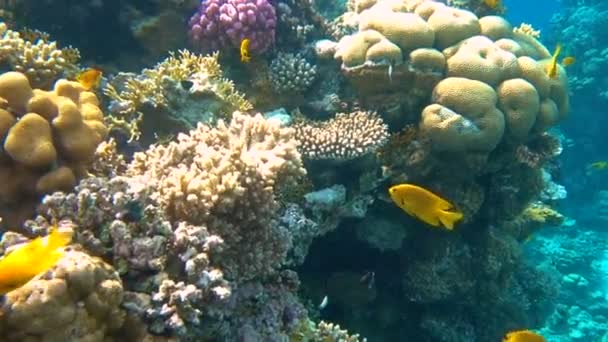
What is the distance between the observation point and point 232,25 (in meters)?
5.83

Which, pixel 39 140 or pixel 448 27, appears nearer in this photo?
pixel 39 140

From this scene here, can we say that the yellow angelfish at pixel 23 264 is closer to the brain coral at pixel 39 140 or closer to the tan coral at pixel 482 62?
the brain coral at pixel 39 140

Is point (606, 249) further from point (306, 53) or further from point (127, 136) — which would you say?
point (127, 136)

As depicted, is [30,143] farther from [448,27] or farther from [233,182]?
[448,27]

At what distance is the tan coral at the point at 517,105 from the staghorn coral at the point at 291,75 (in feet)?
7.30

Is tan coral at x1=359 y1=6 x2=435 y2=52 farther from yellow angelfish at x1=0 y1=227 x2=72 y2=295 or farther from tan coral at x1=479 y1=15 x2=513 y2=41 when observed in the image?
yellow angelfish at x1=0 y1=227 x2=72 y2=295

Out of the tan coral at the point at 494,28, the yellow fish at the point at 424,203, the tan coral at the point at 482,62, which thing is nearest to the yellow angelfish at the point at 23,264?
the yellow fish at the point at 424,203

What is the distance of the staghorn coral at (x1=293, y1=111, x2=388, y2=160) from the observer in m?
5.16

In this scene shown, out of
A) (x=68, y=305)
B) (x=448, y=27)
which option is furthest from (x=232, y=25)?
(x=68, y=305)

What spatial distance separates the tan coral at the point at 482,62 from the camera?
5.65 m

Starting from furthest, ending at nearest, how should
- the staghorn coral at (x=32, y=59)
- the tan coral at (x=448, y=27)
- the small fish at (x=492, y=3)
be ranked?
the small fish at (x=492, y=3) < the tan coral at (x=448, y=27) < the staghorn coral at (x=32, y=59)

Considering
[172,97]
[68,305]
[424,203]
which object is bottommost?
[424,203]

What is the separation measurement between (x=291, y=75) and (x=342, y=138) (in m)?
1.17

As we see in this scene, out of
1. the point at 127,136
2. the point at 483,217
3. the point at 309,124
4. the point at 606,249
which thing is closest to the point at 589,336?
the point at 606,249
